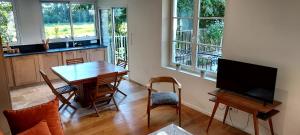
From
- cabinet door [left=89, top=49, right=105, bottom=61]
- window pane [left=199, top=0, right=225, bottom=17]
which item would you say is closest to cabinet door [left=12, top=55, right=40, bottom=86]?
cabinet door [left=89, top=49, right=105, bottom=61]

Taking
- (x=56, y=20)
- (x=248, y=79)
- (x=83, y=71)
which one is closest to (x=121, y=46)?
(x=56, y=20)

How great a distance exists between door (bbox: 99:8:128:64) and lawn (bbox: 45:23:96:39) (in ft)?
1.15

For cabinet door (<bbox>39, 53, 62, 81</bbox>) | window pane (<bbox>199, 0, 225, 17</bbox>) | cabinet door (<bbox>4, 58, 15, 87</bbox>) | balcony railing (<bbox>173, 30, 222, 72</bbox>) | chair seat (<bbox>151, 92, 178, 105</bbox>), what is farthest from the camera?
cabinet door (<bbox>39, 53, 62, 81</bbox>)

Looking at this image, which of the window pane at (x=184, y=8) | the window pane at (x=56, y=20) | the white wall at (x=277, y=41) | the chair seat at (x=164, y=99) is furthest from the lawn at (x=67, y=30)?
the white wall at (x=277, y=41)

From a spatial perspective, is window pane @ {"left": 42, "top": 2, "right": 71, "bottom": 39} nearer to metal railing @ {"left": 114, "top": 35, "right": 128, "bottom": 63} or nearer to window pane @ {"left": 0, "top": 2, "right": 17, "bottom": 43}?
window pane @ {"left": 0, "top": 2, "right": 17, "bottom": 43}

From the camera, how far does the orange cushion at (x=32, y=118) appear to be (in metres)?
2.06

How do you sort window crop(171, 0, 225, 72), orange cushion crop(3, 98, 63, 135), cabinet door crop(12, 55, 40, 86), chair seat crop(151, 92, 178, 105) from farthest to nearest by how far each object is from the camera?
cabinet door crop(12, 55, 40, 86)
window crop(171, 0, 225, 72)
chair seat crop(151, 92, 178, 105)
orange cushion crop(3, 98, 63, 135)

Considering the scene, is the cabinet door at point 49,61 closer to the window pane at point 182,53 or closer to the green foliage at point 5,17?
the green foliage at point 5,17

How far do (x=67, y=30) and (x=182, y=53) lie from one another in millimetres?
3571

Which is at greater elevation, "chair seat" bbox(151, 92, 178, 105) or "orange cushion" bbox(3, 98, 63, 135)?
Answer: "orange cushion" bbox(3, 98, 63, 135)

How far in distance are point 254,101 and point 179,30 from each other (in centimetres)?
207

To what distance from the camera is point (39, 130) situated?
1.93m

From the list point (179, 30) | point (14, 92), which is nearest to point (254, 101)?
point (179, 30)

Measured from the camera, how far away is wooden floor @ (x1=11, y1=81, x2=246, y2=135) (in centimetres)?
334
